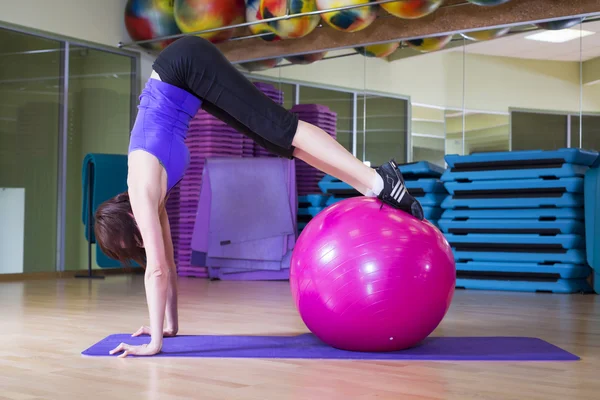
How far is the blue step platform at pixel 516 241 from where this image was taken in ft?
19.1

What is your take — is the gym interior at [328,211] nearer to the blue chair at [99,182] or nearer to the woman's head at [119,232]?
the blue chair at [99,182]

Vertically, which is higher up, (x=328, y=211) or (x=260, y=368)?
(x=328, y=211)

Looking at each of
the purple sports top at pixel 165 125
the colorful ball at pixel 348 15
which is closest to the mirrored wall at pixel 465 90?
the colorful ball at pixel 348 15

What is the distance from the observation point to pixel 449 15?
→ 6305mm

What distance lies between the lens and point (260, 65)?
25.5 feet

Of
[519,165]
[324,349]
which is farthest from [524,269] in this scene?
A: [324,349]

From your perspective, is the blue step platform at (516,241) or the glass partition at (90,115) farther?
the glass partition at (90,115)

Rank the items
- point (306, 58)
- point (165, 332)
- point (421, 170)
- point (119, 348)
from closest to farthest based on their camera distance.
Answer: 1. point (119, 348)
2. point (165, 332)
3. point (421, 170)
4. point (306, 58)

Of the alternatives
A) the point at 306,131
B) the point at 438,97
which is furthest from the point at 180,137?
the point at 438,97

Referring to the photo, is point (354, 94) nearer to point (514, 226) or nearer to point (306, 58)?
point (306, 58)

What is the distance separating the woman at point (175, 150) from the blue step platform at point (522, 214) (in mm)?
3293

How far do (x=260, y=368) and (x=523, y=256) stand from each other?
3.86m

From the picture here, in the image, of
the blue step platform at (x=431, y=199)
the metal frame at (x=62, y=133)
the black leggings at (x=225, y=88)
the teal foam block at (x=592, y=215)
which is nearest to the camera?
the black leggings at (x=225, y=88)

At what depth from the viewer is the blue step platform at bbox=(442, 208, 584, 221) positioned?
5.89 meters
